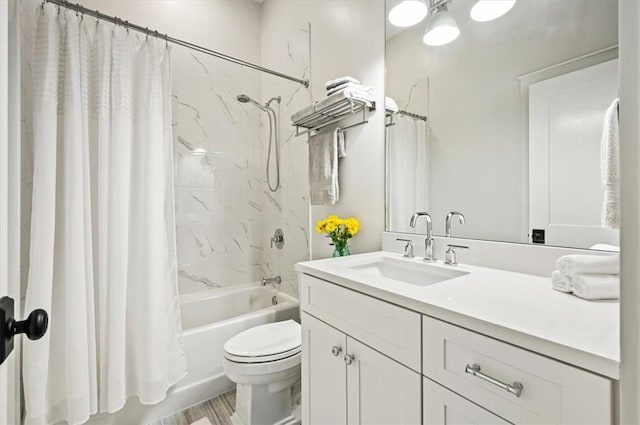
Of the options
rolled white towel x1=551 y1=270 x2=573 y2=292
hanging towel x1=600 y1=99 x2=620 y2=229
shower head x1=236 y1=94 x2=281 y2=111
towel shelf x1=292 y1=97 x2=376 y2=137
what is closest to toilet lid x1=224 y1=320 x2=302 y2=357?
rolled white towel x1=551 y1=270 x2=573 y2=292

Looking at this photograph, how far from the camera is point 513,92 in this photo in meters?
1.17

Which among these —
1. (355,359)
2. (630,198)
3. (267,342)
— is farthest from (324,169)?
(630,198)

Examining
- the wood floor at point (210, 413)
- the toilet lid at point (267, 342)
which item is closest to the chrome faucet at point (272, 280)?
the toilet lid at point (267, 342)

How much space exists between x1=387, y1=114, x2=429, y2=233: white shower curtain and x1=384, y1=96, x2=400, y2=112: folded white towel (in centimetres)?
4

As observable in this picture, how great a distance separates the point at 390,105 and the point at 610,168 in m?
0.98

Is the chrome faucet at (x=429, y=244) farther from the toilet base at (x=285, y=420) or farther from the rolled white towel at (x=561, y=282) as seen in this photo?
the toilet base at (x=285, y=420)

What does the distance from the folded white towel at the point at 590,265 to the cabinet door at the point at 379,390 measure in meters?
0.51

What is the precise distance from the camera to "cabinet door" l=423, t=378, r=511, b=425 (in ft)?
2.20

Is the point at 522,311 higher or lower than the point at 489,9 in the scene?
lower

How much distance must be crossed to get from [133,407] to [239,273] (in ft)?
3.90

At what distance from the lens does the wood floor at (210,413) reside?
1.66 m

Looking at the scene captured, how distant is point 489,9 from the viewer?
1244 mm

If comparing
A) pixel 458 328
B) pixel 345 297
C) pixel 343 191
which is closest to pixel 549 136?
pixel 458 328

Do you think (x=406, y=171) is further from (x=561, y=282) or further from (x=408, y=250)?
(x=561, y=282)
